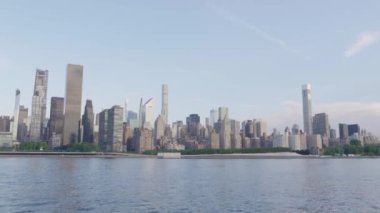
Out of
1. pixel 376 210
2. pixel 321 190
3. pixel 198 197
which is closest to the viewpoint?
pixel 376 210

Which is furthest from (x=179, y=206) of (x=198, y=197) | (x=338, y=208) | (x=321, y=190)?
(x=321, y=190)

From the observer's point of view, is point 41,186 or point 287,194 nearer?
point 287,194

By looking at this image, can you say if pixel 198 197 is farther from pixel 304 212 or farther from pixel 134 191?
pixel 304 212

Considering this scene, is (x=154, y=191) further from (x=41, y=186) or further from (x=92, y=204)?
(x=41, y=186)

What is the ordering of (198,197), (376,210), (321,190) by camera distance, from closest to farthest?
(376,210)
(198,197)
(321,190)

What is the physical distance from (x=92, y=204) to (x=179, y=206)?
12194 mm

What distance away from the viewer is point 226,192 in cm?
6706

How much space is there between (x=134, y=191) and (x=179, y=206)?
Result: 59.9ft

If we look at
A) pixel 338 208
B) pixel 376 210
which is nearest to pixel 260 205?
pixel 338 208

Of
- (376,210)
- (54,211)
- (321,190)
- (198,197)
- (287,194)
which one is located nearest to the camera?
(54,211)

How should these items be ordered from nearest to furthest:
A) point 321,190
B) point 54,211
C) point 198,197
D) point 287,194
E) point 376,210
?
point 54,211
point 376,210
point 198,197
point 287,194
point 321,190

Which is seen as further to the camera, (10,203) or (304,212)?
(10,203)

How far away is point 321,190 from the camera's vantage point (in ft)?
236

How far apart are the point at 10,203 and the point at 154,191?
24225mm
